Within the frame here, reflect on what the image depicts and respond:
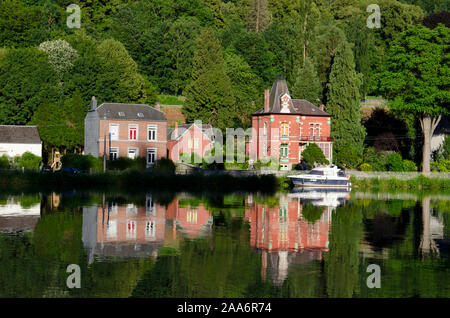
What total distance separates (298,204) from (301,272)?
82.6 ft

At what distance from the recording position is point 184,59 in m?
100

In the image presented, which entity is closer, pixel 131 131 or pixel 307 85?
pixel 131 131

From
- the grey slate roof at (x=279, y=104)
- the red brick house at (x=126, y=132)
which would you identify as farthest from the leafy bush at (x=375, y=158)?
the red brick house at (x=126, y=132)

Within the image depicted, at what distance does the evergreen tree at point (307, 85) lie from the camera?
291 feet

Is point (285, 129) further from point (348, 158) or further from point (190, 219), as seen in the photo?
point (190, 219)

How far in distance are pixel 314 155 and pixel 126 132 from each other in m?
20.9

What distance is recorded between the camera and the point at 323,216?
131ft

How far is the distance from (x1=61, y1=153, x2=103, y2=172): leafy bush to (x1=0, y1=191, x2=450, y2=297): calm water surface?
58.7 feet

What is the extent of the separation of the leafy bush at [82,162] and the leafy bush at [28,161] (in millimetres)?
5100

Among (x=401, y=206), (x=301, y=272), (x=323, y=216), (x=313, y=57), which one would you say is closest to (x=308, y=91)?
(x=313, y=57)

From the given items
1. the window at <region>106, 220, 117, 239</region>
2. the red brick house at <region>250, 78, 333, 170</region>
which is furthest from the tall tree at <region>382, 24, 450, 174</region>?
the window at <region>106, 220, 117, 239</region>

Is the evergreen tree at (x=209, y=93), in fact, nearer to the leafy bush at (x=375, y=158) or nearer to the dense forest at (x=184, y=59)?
the dense forest at (x=184, y=59)

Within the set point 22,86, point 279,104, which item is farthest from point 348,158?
point 22,86
